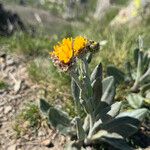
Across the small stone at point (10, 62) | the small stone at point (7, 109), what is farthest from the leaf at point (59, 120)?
the small stone at point (10, 62)

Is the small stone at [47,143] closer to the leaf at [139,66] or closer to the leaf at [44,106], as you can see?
the leaf at [44,106]

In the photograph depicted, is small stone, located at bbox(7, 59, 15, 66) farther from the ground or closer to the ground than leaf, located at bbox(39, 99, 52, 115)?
farther from the ground

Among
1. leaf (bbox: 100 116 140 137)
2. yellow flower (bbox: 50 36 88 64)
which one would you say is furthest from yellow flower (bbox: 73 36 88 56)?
leaf (bbox: 100 116 140 137)

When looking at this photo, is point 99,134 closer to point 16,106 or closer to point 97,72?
point 97,72

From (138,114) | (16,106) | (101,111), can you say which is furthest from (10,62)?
(138,114)

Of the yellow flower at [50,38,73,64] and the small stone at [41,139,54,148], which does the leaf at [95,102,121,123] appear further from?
the yellow flower at [50,38,73,64]

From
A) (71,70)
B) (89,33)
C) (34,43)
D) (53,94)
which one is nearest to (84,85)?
(71,70)
